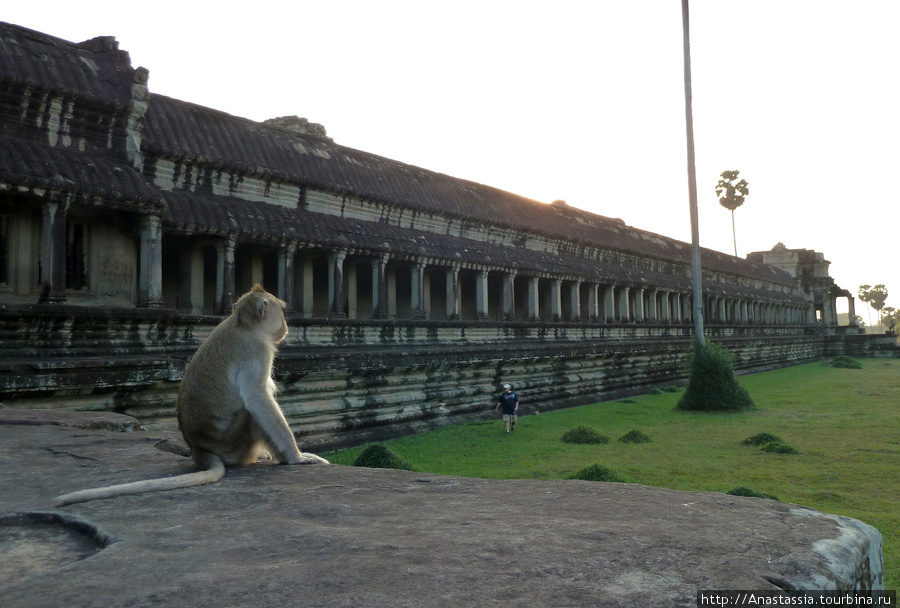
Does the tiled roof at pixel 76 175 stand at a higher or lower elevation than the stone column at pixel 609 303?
higher

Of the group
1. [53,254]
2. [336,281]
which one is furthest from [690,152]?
[53,254]

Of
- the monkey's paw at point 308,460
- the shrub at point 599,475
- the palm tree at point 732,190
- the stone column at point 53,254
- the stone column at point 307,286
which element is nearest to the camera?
the monkey's paw at point 308,460

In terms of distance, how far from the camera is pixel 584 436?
11.4m

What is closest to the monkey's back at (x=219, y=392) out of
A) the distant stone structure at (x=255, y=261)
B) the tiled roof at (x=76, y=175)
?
the distant stone structure at (x=255, y=261)

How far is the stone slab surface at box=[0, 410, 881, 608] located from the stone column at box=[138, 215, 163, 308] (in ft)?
21.8

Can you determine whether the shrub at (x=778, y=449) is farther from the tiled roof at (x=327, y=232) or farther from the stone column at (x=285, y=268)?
the stone column at (x=285, y=268)

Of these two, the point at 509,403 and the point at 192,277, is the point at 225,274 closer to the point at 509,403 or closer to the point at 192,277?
the point at 192,277

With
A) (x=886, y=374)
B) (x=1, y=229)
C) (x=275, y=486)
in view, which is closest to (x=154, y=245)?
(x=1, y=229)

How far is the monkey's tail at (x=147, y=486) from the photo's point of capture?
2885 millimetres

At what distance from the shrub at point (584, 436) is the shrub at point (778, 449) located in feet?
8.47

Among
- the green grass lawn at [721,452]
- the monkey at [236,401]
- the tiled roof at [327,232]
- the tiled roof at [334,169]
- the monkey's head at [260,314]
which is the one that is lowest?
the green grass lawn at [721,452]

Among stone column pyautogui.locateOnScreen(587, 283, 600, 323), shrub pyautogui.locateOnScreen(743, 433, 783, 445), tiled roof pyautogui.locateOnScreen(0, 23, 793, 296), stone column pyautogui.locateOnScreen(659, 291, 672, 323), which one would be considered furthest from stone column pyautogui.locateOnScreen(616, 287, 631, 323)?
shrub pyautogui.locateOnScreen(743, 433, 783, 445)

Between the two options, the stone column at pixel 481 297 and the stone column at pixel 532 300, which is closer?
the stone column at pixel 481 297

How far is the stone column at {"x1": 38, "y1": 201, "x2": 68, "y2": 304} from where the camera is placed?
27.2ft
